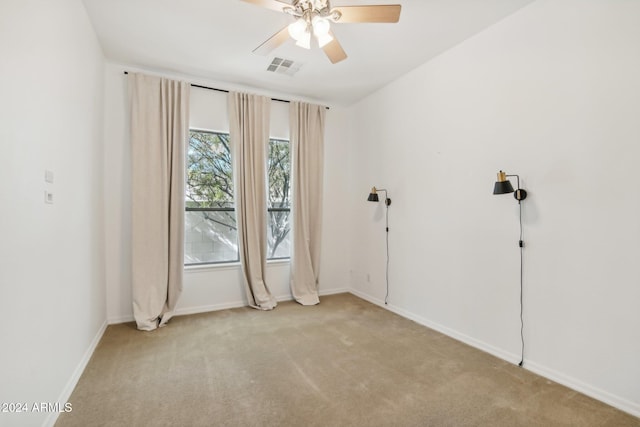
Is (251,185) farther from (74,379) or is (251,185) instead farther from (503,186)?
(503,186)

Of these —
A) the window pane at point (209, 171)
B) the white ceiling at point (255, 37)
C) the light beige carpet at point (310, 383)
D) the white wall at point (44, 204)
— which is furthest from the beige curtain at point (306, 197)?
the white wall at point (44, 204)

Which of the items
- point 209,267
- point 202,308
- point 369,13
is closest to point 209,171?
point 209,267

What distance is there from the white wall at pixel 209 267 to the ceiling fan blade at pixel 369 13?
7.81 ft

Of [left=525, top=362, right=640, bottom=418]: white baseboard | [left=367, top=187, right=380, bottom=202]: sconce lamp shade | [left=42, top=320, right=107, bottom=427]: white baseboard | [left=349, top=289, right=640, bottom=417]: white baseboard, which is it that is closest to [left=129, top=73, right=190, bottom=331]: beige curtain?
[left=42, top=320, right=107, bottom=427]: white baseboard

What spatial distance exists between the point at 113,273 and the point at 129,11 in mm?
2682

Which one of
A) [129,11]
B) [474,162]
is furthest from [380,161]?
[129,11]

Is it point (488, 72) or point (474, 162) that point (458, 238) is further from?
point (488, 72)

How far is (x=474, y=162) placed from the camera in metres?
2.98

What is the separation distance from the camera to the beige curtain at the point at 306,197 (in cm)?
435

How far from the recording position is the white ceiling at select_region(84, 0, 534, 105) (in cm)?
256

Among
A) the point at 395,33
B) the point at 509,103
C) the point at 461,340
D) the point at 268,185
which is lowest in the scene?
the point at 461,340

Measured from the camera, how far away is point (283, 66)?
3580 millimetres

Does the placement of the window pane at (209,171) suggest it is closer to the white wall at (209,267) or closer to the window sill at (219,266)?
A: the white wall at (209,267)

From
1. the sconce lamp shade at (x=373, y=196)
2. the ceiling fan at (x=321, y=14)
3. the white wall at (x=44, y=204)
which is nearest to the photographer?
the white wall at (x=44, y=204)
